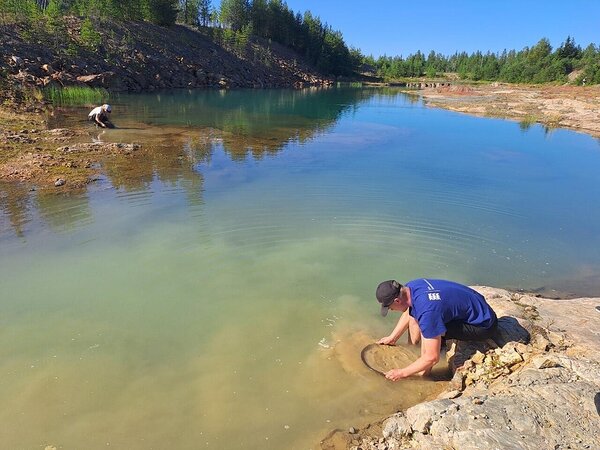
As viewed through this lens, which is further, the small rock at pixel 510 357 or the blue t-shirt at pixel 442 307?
the small rock at pixel 510 357

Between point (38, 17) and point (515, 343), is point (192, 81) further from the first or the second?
point (515, 343)

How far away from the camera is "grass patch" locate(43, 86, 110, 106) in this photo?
28.5m

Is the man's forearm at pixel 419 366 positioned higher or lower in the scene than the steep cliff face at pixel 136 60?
lower

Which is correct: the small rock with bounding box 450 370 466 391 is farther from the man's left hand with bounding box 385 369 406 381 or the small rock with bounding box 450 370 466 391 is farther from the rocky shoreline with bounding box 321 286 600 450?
the man's left hand with bounding box 385 369 406 381

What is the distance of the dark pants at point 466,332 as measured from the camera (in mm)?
5059

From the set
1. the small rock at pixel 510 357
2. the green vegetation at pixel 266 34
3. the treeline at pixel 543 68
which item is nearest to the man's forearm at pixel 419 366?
the small rock at pixel 510 357

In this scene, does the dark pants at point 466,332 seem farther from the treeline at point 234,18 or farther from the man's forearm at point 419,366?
the treeline at point 234,18

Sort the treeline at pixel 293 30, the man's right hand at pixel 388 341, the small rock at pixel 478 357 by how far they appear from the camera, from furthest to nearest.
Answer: the treeline at pixel 293 30
the man's right hand at pixel 388 341
the small rock at pixel 478 357

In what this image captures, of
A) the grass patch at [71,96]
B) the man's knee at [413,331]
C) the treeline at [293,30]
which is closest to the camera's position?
the man's knee at [413,331]

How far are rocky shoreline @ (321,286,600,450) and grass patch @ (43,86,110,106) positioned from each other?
3070cm

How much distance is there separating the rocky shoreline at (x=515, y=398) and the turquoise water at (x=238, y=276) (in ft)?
1.87

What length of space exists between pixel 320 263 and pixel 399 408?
3949 millimetres

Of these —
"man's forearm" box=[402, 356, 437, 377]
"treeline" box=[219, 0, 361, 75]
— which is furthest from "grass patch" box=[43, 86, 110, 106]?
"treeline" box=[219, 0, 361, 75]

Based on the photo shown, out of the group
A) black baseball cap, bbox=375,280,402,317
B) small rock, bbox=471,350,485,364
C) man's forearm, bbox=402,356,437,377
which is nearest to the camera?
black baseball cap, bbox=375,280,402,317
